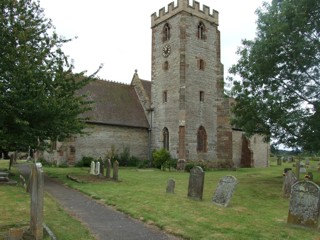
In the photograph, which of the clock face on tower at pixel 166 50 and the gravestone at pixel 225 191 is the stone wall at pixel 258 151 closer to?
the clock face on tower at pixel 166 50

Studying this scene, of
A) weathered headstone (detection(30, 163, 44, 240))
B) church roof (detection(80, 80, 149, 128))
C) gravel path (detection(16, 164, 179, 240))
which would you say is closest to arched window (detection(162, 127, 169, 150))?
church roof (detection(80, 80, 149, 128))

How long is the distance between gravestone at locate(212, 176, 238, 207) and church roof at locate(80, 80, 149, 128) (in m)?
19.6

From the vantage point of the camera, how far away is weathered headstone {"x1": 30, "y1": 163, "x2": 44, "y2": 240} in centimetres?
635

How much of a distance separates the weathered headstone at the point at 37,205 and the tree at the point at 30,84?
8.17m

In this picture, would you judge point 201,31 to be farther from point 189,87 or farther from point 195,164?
point 195,164

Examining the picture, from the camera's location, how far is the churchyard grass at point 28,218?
7046 millimetres

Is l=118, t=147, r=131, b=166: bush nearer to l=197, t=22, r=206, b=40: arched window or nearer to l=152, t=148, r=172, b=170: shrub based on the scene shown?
l=152, t=148, r=172, b=170: shrub

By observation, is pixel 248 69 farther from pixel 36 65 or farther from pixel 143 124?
pixel 143 124

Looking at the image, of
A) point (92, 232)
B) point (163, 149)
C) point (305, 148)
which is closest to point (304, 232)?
point (92, 232)

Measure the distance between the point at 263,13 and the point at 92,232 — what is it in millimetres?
14080

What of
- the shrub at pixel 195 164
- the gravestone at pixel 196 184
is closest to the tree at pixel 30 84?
the gravestone at pixel 196 184

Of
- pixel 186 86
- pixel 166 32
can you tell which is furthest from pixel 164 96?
pixel 166 32

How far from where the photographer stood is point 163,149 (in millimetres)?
29797

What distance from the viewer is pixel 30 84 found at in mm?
14820
